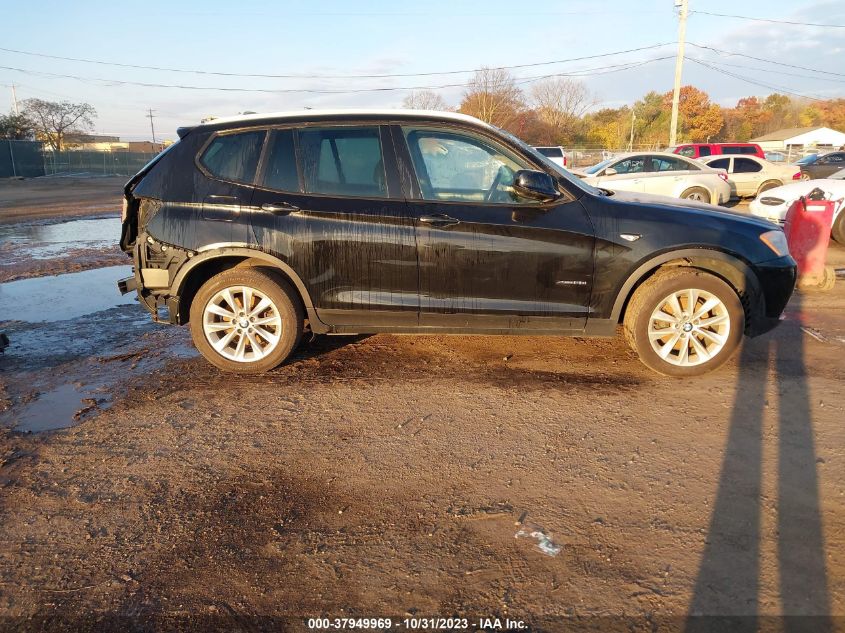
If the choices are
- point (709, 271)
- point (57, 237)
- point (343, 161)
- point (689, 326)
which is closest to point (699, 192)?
point (709, 271)

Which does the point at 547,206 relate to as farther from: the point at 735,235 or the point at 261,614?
the point at 261,614

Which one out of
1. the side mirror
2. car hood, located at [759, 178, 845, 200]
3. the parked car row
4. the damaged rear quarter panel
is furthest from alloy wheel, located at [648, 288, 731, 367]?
the parked car row

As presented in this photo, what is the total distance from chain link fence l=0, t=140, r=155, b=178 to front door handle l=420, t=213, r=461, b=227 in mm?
42115

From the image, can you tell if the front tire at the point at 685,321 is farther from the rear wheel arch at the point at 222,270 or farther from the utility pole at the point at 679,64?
the utility pole at the point at 679,64

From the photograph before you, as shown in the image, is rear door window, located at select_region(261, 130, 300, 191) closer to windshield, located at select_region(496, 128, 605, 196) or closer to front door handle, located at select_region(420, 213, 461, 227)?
front door handle, located at select_region(420, 213, 461, 227)

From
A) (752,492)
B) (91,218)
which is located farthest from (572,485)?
(91,218)

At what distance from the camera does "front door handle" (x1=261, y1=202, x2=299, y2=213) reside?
171 inches

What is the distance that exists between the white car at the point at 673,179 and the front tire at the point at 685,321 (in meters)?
8.90

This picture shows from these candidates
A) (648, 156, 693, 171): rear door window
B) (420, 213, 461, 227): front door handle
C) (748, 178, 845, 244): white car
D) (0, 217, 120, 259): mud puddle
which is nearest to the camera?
(420, 213, 461, 227): front door handle

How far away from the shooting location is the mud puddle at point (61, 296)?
6379 millimetres

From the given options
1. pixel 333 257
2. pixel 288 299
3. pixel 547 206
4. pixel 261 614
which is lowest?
pixel 261 614

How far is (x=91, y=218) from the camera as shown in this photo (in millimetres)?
16719

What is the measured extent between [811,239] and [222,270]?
6.64m

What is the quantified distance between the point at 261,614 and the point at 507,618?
0.95 m
